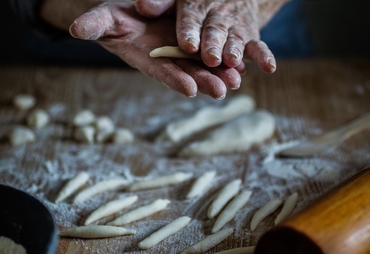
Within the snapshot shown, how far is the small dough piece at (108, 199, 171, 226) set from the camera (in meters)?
1.22

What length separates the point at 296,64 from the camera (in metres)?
2.20

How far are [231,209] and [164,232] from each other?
0.20 metres

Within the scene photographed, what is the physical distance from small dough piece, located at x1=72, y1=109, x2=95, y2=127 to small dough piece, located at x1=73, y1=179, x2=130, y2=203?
432 mm

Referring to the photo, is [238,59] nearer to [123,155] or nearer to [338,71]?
[123,155]

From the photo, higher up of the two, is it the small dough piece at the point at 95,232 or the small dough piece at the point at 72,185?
the small dough piece at the point at 95,232

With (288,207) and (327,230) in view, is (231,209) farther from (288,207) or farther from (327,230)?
(327,230)

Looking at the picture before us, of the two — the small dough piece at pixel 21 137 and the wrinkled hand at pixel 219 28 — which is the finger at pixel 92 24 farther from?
the small dough piece at pixel 21 137

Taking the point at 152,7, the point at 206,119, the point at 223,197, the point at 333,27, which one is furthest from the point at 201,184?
the point at 333,27

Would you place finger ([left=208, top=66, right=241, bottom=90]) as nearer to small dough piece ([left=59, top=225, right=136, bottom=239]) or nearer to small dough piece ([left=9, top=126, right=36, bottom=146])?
small dough piece ([left=59, top=225, right=136, bottom=239])

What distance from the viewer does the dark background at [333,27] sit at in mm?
2801

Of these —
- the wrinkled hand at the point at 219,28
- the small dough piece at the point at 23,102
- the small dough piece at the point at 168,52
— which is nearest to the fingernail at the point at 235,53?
the wrinkled hand at the point at 219,28

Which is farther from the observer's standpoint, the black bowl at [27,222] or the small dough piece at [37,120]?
the small dough piece at [37,120]

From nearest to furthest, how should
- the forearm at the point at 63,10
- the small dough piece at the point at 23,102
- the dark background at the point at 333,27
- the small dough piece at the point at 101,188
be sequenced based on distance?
the small dough piece at the point at 101,188
the forearm at the point at 63,10
the small dough piece at the point at 23,102
the dark background at the point at 333,27

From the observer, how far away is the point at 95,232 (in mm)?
1148
